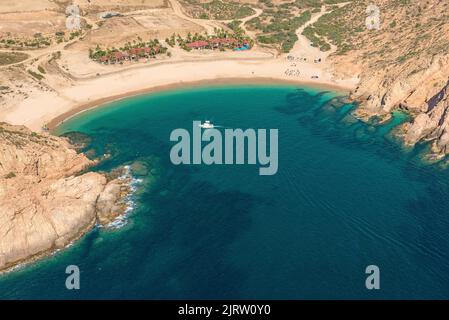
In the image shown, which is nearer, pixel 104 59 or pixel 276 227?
pixel 276 227

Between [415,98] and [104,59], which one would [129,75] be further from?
[415,98]

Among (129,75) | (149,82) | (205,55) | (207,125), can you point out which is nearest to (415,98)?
(207,125)

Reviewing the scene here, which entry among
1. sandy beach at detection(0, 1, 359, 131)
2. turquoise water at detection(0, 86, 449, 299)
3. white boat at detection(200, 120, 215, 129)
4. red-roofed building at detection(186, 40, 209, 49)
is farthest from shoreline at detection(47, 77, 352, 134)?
white boat at detection(200, 120, 215, 129)

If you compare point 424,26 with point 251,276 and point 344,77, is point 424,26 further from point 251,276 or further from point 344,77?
point 251,276

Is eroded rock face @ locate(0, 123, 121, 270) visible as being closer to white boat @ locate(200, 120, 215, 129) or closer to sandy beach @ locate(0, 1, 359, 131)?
white boat @ locate(200, 120, 215, 129)

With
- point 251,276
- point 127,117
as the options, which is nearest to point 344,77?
point 127,117

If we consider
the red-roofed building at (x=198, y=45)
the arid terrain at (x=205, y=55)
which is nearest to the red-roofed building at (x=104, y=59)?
the arid terrain at (x=205, y=55)

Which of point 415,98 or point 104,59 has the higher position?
point 104,59
